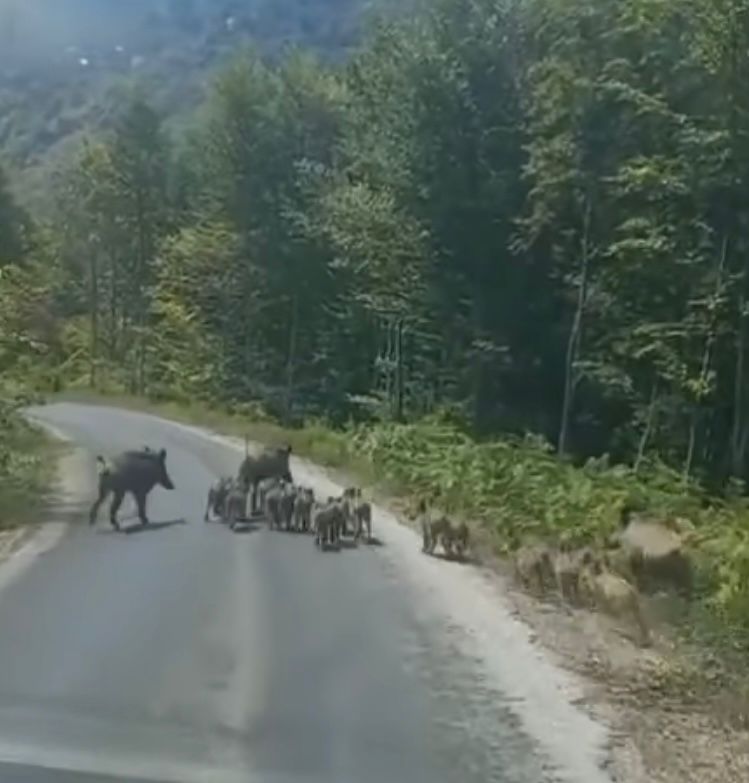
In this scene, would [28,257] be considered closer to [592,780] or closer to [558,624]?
[558,624]

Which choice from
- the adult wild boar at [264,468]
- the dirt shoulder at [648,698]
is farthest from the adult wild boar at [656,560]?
the adult wild boar at [264,468]

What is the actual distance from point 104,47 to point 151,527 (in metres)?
98.6

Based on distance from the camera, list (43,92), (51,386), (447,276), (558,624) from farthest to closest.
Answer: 1. (43,92)
2. (51,386)
3. (447,276)
4. (558,624)

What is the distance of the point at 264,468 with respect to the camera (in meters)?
25.2

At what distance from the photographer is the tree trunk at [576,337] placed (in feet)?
116

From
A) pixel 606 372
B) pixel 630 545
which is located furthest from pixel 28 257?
pixel 630 545

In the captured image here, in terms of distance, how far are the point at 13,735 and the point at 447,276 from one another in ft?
107

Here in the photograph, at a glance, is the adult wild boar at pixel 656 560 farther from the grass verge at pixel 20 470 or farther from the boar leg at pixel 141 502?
the grass verge at pixel 20 470

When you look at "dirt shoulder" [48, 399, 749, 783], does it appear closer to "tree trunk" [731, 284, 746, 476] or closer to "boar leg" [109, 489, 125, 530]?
"boar leg" [109, 489, 125, 530]

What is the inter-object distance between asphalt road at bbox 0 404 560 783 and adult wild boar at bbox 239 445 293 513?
500cm

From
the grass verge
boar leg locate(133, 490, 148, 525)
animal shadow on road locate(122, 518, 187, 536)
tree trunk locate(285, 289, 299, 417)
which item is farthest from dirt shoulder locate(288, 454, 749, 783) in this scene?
tree trunk locate(285, 289, 299, 417)

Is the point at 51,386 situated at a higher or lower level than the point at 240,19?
lower

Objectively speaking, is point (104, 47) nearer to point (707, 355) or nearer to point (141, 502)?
point (707, 355)

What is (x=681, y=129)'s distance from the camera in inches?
1217
